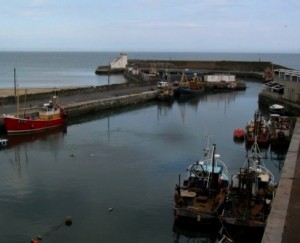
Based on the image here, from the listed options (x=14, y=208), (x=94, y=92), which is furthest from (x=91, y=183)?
(x=94, y=92)

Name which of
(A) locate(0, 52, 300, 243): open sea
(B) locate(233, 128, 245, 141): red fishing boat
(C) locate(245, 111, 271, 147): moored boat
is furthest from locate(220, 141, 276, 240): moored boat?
(B) locate(233, 128, 245, 141): red fishing boat

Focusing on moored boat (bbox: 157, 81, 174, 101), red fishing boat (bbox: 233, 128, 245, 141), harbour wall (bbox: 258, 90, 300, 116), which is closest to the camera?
red fishing boat (bbox: 233, 128, 245, 141)

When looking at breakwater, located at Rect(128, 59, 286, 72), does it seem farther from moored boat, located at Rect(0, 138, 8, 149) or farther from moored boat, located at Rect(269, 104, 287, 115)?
moored boat, located at Rect(0, 138, 8, 149)

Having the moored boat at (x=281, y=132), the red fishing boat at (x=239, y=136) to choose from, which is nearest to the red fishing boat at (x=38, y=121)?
the red fishing boat at (x=239, y=136)

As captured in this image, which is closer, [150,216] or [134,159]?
[150,216]

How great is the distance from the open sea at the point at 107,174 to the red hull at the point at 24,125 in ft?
2.81

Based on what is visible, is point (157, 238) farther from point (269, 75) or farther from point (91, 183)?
point (269, 75)

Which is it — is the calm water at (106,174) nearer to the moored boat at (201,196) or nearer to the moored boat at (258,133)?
the moored boat at (201,196)

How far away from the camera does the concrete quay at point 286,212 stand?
13031mm

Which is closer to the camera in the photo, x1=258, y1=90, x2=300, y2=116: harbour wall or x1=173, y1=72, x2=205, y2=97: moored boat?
x1=258, y1=90, x2=300, y2=116: harbour wall

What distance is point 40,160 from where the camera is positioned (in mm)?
29062

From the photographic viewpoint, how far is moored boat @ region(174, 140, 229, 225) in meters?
17.4

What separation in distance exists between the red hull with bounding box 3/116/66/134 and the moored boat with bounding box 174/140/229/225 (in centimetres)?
2070

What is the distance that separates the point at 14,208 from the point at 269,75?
68916mm
